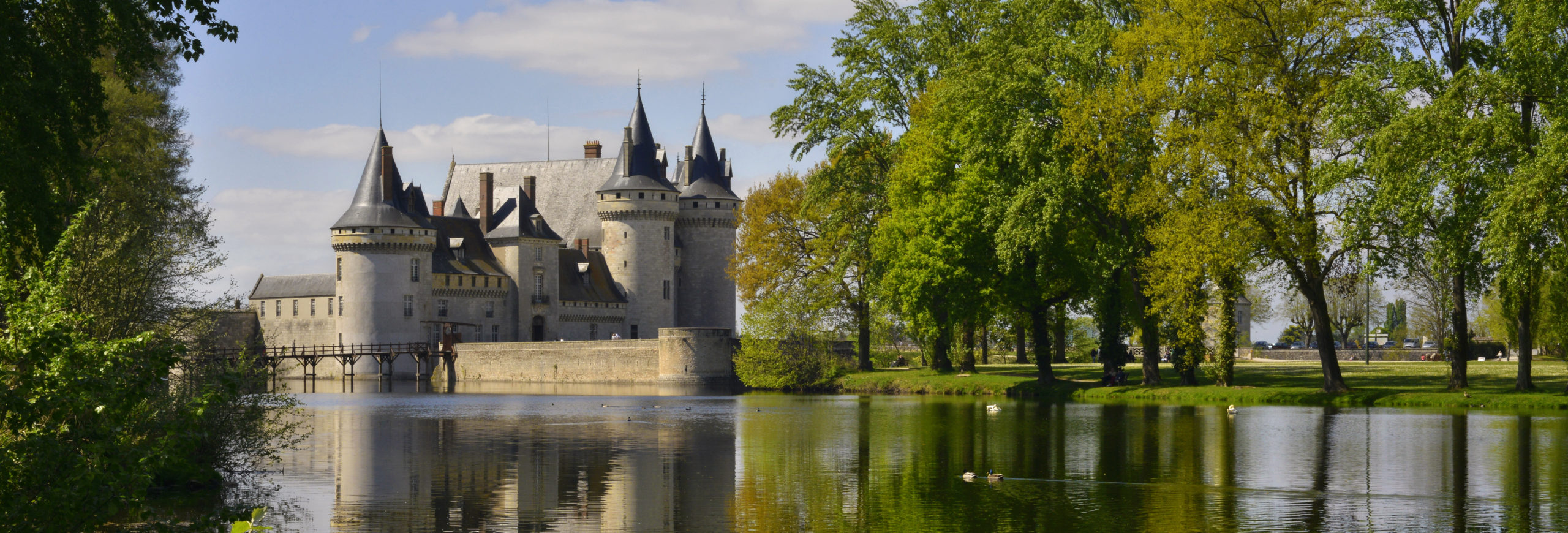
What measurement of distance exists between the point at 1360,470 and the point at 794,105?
95.1 feet

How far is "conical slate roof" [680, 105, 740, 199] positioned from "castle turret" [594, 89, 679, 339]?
65.0 inches

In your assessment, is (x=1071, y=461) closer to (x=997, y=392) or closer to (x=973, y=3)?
(x=997, y=392)

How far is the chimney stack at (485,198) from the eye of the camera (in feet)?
266

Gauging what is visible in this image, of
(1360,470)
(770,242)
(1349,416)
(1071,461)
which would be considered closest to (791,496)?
(1071,461)

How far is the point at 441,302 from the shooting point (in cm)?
7569

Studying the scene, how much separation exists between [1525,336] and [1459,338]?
53.8 inches

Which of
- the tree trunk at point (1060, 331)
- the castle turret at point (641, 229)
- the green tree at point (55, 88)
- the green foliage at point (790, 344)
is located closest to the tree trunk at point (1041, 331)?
the tree trunk at point (1060, 331)

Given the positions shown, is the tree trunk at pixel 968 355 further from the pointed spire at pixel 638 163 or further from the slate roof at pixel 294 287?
the slate roof at pixel 294 287

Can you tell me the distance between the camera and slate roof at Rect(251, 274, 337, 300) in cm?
7831

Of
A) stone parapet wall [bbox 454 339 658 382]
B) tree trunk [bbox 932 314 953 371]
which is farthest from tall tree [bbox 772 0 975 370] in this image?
stone parapet wall [bbox 454 339 658 382]

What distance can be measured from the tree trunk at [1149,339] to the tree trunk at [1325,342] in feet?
12.4

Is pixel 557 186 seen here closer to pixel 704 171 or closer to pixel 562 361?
pixel 704 171

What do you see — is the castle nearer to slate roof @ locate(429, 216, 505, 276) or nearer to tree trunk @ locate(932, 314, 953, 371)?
slate roof @ locate(429, 216, 505, 276)

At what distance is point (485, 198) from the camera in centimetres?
8162
